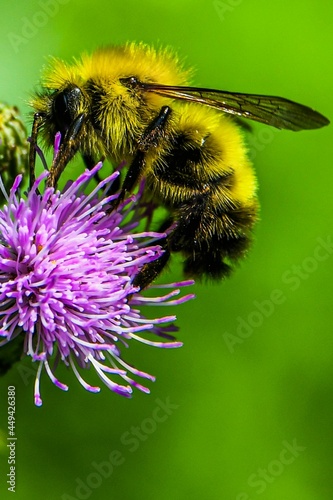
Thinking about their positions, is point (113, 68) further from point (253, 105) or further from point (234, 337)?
point (234, 337)

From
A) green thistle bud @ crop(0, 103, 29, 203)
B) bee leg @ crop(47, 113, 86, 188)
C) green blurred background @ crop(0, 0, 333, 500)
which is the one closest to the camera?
bee leg @ crop(47, 113, 86, 188)

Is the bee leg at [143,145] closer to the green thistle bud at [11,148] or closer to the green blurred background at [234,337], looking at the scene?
the green thistle bud at [11,148]

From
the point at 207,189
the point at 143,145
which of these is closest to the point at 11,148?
the point at 143,145

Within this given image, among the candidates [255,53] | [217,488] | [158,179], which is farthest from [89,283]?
[255,53]

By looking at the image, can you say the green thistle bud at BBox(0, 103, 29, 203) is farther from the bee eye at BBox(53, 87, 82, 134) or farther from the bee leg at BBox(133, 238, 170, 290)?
the bee leg at BBox(133, 238, 170, 290)

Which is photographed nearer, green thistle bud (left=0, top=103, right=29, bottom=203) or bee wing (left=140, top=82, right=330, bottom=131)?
bee wing (left=140, top=82, right=330, bottom=131)

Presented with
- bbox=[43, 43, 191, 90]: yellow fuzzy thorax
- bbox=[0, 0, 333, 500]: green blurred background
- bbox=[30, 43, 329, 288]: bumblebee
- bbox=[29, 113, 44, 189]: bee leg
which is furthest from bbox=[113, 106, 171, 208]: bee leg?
bbox=[0, 0, 333, 500]: green blurred background

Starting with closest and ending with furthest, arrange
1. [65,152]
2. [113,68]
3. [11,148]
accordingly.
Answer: [65,152], [113,68], [11,148]

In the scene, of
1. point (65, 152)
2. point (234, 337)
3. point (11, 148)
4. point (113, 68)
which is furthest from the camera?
point (234, 337)

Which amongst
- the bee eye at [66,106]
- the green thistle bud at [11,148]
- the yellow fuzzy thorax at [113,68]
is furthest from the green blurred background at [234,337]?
the bee eye at [66,106]
